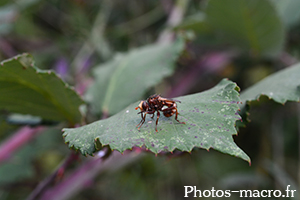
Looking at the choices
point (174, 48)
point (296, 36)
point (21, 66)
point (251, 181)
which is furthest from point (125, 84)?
point (296, 36)

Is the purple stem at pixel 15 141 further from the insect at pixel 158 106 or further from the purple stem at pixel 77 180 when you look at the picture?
the insect at pixel 158 106

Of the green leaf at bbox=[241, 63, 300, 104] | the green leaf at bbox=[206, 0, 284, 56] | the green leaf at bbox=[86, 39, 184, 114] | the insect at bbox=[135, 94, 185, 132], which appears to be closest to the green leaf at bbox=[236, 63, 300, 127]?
the green leaf at bbox=[241, 63, 300, 104]

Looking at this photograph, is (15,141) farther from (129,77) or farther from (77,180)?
(129,77)

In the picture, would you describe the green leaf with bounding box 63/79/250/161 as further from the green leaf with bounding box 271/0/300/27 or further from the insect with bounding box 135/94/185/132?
the green leaf with bounding box 271/0/300/27

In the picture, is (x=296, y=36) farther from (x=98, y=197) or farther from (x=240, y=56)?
(x=98, y=197)

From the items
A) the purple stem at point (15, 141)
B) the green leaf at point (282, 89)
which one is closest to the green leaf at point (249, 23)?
the green leaf at point (282, 89)

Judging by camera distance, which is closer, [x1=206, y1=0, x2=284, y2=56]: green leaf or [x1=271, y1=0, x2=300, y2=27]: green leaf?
[x1=206, y1=0, x2=284, y2=56]: green leaf
